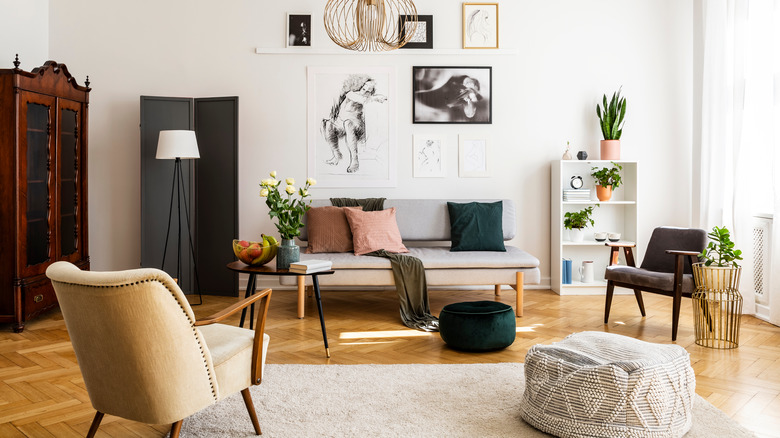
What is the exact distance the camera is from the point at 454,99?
612 cm

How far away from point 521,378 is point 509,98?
11.4 feet

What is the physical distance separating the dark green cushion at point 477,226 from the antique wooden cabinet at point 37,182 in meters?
3.26

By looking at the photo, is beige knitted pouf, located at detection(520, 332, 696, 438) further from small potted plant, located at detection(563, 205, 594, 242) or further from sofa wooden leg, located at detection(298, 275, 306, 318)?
small potted plant, located at detection(563, 205, 594, 242)

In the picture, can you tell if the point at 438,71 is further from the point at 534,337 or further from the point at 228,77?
the point at 534,337

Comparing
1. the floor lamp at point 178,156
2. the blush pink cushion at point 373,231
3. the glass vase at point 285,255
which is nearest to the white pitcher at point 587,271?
the blush pink cushion at point 373,231

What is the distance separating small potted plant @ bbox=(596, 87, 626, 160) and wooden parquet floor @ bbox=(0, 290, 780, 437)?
1365mm

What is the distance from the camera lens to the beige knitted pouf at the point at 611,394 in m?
2.55

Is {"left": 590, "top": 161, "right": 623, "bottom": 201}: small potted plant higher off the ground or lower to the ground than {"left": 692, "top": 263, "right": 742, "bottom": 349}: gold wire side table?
higher

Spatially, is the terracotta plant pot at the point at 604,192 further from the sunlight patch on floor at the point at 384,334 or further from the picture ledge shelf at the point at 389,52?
the sunlight patch on floor at the point at 384,334

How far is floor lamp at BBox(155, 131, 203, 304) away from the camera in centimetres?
542

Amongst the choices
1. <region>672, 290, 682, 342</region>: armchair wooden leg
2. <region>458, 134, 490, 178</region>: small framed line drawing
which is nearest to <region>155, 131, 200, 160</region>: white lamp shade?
<region>458, 134, 490, 178</region>: small framed line drawing

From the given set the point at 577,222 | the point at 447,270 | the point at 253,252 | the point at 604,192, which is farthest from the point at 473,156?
the point at 253,252

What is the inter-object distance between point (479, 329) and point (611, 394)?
1.37 meters

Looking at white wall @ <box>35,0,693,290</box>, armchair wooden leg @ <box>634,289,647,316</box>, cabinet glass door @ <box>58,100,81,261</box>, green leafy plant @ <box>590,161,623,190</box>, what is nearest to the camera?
armchair wooden leg @ <box>634,289,647,316</box>
